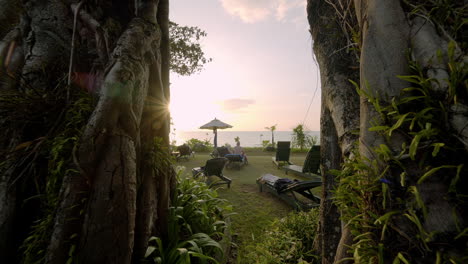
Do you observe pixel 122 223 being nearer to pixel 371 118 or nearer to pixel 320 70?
pixel 371 118

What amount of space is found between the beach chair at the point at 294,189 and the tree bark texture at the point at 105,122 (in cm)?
345

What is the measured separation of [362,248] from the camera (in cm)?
89

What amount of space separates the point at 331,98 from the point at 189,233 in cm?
263

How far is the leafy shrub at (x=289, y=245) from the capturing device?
2.37 m

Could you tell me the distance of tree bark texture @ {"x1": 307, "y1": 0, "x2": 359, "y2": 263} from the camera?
1.70 metres

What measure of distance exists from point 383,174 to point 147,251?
7.65 feet

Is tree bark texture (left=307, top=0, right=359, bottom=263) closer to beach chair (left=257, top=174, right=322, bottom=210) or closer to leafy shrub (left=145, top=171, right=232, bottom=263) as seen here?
leafy shrub (left=145, top=171, right=232, bottom=263)

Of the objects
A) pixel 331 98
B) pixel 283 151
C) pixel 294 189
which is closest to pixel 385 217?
pixel 331 98

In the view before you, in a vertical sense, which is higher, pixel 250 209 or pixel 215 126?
pixel 215 126

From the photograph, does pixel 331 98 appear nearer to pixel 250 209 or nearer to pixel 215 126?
pixel 250 209

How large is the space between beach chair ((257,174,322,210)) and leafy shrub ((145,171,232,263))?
220 cm

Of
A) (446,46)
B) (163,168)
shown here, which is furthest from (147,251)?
(446,46)

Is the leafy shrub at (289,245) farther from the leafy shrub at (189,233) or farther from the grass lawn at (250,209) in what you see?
the leafy shrub at (189,233)

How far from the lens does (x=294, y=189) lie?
16.0 ft
